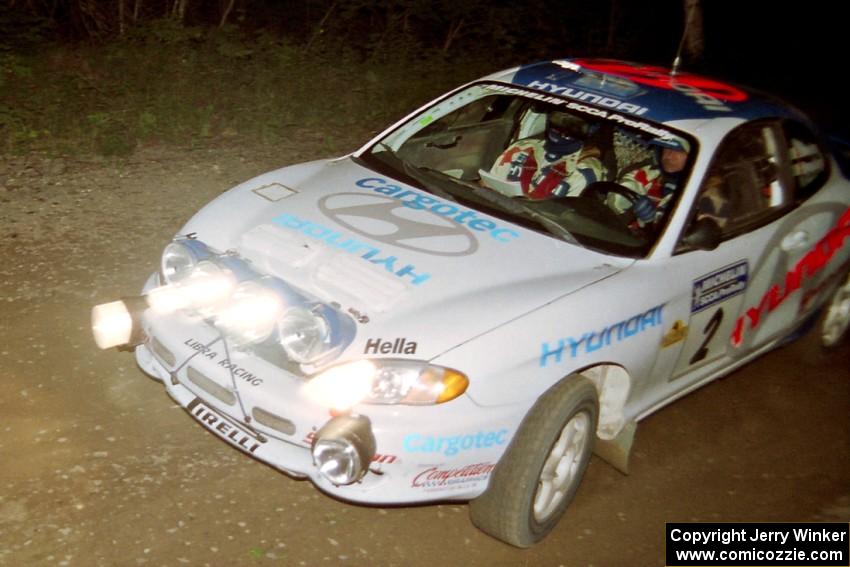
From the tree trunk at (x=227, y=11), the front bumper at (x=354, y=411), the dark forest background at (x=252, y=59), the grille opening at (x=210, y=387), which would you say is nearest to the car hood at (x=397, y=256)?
the front bumper at (x=354, y=411)

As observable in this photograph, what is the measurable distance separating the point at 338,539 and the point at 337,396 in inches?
29.4

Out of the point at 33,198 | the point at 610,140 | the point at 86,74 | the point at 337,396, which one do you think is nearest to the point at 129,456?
the point at 337,396

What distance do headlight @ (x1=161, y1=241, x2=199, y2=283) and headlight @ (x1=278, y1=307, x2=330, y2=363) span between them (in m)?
0.64

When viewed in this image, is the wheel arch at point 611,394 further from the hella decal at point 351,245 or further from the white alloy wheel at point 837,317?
the white alloy wheel at point 837,317

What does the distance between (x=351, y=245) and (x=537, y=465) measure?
1.14 meters

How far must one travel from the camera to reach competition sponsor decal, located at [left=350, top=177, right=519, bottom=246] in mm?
3908

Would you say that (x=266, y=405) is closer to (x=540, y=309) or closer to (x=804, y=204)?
(x=540, y=309)

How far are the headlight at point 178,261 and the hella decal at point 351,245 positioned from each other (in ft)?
1.28

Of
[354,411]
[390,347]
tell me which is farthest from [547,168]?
[354,411]

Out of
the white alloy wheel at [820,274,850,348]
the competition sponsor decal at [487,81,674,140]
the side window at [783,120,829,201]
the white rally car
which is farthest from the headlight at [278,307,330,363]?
the white alloy wheel at [820,274,850,348]

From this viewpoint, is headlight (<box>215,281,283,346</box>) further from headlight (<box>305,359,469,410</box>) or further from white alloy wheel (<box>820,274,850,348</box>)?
white alloy wheel (<box>820,274,850,348</box>)

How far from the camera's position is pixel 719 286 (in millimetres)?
4133

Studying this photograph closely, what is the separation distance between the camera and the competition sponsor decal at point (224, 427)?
3.44 m

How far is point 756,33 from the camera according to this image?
17672 millimetres
